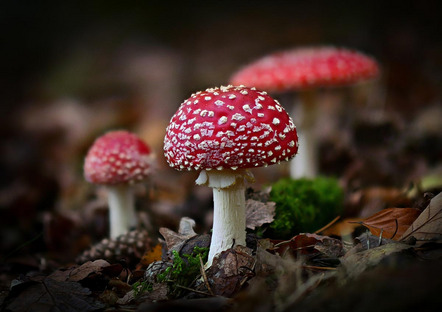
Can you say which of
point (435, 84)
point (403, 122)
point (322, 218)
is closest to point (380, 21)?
point (435, 84)

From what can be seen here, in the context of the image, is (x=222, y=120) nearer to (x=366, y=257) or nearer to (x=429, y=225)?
(x=366, y=257)

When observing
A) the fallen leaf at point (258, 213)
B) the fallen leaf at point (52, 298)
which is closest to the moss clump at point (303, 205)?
the fallen leaf at point (258, 213)

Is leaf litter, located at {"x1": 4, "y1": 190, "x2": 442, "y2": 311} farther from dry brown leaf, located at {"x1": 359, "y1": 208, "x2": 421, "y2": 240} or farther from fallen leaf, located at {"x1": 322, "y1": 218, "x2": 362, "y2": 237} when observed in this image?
fallen leaf, located at {"x1": 322, "y1": 218, "x2": 362, "y2": 237}

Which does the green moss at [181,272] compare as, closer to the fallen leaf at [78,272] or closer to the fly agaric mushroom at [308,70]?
the fallen leaf at [78,272]

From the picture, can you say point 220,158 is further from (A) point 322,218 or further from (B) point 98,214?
(B) point 98,214

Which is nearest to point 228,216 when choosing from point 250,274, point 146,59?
point 250,274
